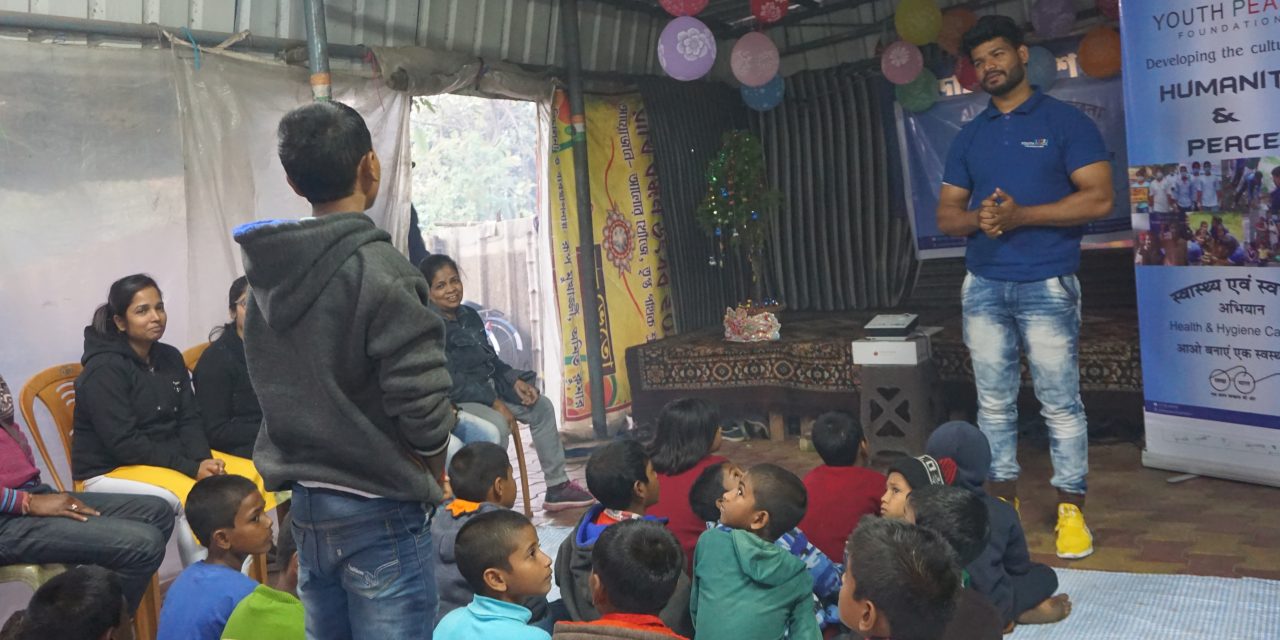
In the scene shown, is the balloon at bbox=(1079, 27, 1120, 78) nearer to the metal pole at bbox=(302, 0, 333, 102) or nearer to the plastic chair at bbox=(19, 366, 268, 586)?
the metal pole at bbox=(302, 0, 333, 102)

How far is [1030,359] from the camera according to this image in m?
3.48

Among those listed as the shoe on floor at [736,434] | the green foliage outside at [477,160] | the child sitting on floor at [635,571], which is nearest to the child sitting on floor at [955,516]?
the child sitting on floor at [635,571]

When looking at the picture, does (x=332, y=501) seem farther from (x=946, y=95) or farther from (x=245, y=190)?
(x=946, y=95)

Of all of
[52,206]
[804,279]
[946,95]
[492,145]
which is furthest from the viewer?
[492,145]

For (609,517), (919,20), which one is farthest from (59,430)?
(919,20)

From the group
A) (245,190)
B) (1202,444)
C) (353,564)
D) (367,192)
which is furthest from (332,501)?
(1202,444)

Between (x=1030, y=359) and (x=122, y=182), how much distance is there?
3.17 m

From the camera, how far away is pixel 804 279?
7352mm

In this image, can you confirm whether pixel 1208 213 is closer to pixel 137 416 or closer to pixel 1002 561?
pixel 1002 561

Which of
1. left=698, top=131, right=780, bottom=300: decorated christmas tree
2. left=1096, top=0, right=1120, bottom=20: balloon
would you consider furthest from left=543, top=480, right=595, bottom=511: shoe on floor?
left=1096, top=0, right=1120, bottom=20: balloon

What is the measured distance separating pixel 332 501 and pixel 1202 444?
141 inches

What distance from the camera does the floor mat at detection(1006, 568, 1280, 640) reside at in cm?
286

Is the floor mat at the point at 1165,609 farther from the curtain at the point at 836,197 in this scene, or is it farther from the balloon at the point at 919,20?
the curtain at the point at 836,197

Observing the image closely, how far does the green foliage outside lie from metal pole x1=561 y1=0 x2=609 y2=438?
17.2 ft
